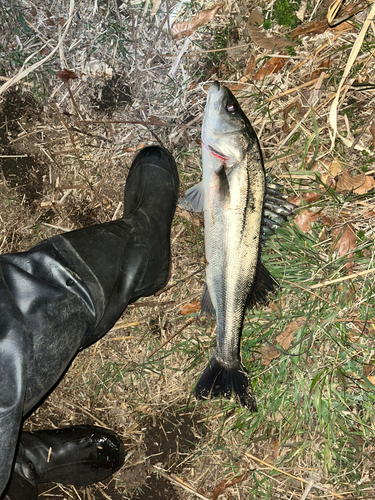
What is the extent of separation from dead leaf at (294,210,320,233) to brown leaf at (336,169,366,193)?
Result: 0.31 metres

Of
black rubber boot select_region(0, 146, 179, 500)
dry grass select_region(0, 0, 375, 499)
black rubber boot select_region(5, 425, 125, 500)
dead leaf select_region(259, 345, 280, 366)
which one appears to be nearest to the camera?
black rubber boot select_region(0, 146, 179, 500)

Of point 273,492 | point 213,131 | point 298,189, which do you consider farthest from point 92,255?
point 273,492

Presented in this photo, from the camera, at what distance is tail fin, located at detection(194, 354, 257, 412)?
3.36 meters

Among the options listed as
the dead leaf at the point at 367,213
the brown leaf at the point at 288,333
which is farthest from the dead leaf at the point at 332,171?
the brown leaf at the point at 288,333

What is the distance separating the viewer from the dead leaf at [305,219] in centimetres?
350

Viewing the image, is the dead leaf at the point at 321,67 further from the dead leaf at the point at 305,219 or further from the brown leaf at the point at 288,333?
the brown leaf at the point at 288,333

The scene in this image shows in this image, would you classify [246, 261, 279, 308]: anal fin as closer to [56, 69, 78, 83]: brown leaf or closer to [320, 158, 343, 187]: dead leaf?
[320, 158, 343, 187]: dead leaf

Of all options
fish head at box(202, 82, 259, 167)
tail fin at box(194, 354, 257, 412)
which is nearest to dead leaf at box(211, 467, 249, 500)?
tail fin at box(194, 354, 257, 412)

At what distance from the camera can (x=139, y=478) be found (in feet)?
12.7

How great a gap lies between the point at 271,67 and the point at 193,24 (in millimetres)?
785

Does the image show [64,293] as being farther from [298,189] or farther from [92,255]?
[298,189]

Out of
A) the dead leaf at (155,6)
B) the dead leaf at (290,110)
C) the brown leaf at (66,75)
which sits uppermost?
the dead leaf at (155,6)

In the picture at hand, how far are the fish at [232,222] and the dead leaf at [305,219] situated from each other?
282 millimetres

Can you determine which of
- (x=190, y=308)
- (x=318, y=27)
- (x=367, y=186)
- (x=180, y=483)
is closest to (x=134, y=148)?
(x=190, y=308)
